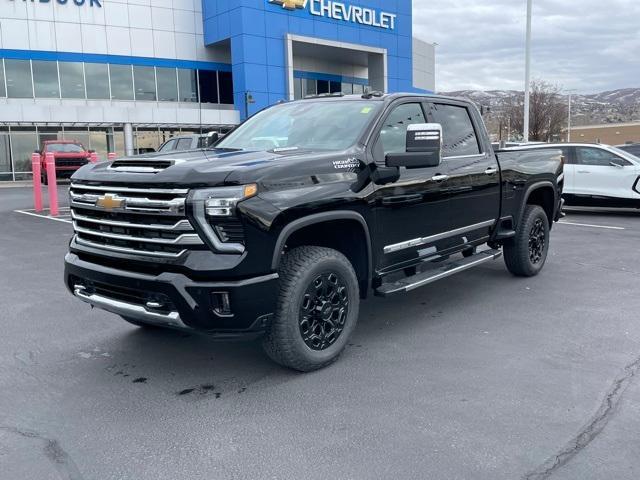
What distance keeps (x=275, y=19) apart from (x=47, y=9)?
40.9ft

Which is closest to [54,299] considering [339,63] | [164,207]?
[164,207]

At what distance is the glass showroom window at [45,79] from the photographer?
32.9 m

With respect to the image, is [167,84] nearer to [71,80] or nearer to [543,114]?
[71,80]

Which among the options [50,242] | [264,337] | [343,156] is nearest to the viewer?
[264,337]

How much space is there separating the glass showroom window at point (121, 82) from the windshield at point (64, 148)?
9.61 m

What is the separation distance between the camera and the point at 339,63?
43.6 metres

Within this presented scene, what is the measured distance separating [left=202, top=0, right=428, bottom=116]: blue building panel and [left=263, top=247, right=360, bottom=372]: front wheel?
3138 centimetres

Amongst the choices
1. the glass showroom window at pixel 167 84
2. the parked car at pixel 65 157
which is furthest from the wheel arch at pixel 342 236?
the glass showroom window at pixel 167 84

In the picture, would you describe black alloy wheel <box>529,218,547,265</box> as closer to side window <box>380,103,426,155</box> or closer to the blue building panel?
side window <box>380,103,426,155</box>

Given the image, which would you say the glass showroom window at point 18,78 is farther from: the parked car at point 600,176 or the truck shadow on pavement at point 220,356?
the truck shadow on pavement at point 220,356

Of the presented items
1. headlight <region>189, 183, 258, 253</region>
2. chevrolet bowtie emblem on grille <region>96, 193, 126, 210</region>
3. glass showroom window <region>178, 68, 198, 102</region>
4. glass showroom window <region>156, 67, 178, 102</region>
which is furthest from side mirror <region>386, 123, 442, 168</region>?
glass showroom window <region>178, 68, 198, 102</region>

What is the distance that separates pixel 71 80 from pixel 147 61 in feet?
14.8

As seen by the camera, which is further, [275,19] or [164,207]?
[275,19]

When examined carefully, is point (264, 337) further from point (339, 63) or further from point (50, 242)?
point (339, 63)
